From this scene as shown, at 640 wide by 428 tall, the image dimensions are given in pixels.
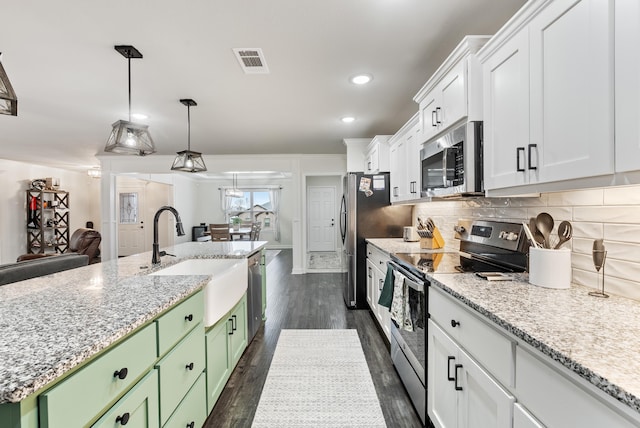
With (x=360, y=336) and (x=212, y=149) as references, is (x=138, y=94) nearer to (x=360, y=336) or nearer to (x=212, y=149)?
(x=212, y=149)

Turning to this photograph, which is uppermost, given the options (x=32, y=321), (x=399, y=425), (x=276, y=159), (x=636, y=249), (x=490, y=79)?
(x=276, y=159)

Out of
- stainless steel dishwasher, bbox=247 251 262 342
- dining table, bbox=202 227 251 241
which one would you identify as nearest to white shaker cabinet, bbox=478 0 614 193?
stainless steel dishwasher, bbox=247 251 262 342

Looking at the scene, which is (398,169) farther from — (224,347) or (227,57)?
(224,347)

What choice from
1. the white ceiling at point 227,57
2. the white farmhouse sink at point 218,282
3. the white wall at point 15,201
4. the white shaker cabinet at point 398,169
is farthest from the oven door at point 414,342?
the white wall at point 15,201

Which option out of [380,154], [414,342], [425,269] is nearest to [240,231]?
[380,154]

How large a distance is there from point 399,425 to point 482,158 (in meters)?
1.60

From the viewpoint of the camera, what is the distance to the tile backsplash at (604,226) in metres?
1.17

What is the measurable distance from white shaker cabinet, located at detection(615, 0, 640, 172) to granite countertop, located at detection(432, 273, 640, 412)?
0.48 meters

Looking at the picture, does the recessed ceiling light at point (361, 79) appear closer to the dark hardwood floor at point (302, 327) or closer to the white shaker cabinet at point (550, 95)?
the white shaker cabinet at point (550, 95)

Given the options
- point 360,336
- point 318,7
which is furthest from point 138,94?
point 360,336

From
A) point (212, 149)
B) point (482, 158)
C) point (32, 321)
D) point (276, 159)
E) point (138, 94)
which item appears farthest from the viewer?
point (276, 159)

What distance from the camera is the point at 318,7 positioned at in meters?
1.69

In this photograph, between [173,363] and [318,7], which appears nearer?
[173,363]

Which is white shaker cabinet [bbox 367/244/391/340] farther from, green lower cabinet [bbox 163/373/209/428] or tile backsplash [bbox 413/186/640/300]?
green lower cabinet [bbox 163/373/209/428]
